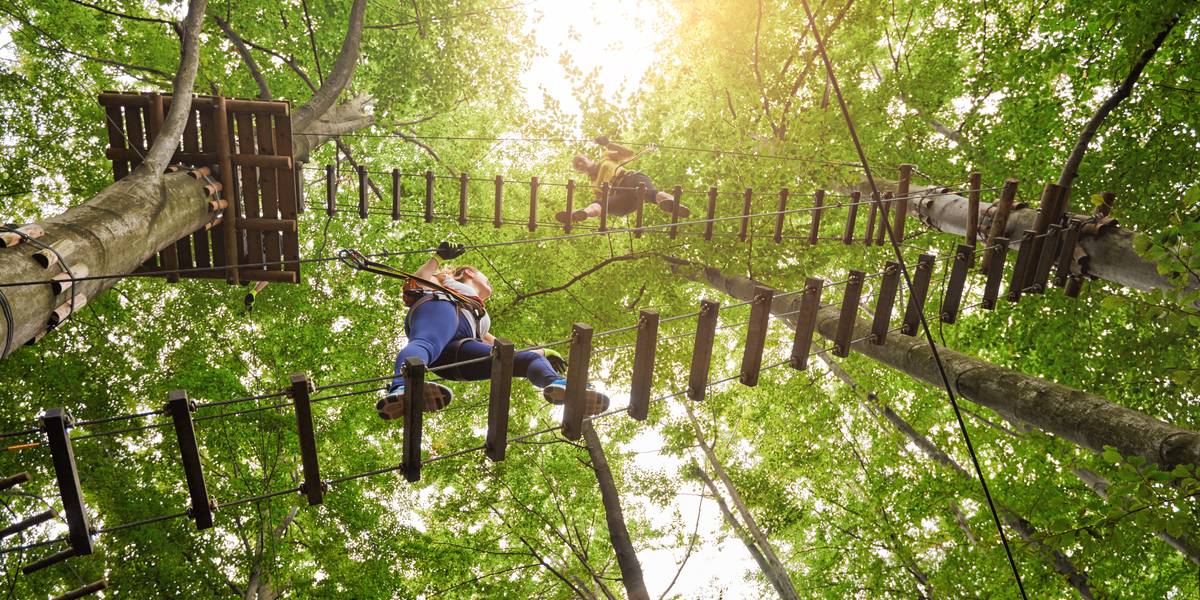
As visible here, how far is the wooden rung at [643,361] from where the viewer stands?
3.34 metres

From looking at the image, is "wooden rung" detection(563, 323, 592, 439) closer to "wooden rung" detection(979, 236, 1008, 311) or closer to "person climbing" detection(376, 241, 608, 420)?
"person climbing" detection(376, 241, 608, 420)

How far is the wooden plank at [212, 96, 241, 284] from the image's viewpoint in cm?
488

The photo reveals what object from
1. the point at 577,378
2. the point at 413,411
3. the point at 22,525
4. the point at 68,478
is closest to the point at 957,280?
the point at 577,378

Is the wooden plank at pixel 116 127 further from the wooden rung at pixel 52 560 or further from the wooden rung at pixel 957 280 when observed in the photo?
the wooden rung at pixel 957 280

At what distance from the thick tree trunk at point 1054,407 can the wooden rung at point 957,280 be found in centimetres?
33

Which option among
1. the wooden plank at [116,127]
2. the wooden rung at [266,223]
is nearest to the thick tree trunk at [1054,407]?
the wooden rung at [266,223]

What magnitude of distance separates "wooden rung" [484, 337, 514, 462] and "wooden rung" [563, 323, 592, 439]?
325mm

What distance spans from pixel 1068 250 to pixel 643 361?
138 inches

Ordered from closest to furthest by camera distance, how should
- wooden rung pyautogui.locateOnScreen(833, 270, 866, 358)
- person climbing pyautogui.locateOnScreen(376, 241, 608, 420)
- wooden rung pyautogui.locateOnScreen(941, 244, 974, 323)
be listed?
person climbing pyautogui.locateOnScreen(376, 241, 608, 420), wooden rung pyautogui.locateOnScreen(833, 270, 866, 358), wooden rung pyautogui.locateOnScreen(941, 244, 974, 323)

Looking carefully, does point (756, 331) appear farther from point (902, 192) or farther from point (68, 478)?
point (902, 192)

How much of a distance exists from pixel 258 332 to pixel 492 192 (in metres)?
4.58

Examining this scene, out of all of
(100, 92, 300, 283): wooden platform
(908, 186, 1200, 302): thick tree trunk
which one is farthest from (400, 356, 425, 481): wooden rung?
(908, 186, 1200, 302): thick tree trunk

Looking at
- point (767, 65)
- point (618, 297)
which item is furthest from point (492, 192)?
point (767, 65)

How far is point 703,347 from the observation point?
11.6 feet
